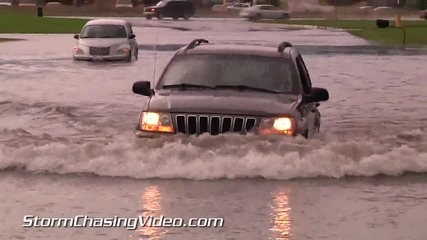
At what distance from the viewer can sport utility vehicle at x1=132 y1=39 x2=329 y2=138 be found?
40.7 ft

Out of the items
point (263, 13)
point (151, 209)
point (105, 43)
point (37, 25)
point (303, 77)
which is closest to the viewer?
point (151, 209)

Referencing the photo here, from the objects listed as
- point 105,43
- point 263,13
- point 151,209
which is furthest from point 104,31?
point 263,13

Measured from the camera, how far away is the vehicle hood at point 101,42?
3703 cm

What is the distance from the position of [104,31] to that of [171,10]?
55966 millimetres

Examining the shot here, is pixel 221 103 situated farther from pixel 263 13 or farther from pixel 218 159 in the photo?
pixel 263 13

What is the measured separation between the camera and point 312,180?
1241 cm

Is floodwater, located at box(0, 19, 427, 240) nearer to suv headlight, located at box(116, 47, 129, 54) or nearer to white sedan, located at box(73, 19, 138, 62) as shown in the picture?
white sedan, located at box(73, 19, 138, 62)

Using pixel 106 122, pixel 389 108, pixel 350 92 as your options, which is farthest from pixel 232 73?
pixel 350 92

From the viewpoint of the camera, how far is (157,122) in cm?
1261

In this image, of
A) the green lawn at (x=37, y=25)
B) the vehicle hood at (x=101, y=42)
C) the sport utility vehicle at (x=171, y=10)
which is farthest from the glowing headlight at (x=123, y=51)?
the sport utility vehicle at (x=171, y=10)

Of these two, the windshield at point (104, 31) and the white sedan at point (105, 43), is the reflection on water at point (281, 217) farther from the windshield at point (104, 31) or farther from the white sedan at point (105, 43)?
the windshield at point (104, 31)

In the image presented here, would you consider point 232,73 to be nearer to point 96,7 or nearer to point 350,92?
point 350,92

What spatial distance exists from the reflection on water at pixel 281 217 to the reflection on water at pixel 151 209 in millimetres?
1010

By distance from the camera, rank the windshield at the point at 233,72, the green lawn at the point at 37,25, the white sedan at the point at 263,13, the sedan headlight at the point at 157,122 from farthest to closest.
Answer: the white sedan at the point at 263,13
the green lawn at the point at 37,25
the windshield at the point at 233,72
the sedan headlight at the point at 157,122
